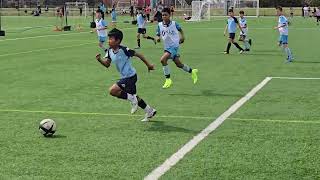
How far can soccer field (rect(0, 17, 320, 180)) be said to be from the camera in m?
7.21

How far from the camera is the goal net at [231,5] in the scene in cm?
8400

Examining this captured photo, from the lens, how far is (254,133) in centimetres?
920

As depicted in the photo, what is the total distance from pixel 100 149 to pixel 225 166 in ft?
6.57

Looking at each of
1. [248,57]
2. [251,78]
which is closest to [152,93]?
[251,78]

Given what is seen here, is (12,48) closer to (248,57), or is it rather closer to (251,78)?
(248,57)

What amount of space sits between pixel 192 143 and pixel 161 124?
1679 mm

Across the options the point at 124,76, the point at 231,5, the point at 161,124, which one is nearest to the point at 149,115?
the point at 161,124

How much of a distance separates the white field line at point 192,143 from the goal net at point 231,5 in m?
71.7

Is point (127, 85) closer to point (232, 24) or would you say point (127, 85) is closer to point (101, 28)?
point (101, 28)

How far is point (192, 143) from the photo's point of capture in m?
8.52

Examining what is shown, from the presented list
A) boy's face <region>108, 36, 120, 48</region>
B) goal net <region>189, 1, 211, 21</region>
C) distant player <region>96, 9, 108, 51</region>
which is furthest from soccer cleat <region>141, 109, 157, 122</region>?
goal net <region>189, 1, 211, 21</region>

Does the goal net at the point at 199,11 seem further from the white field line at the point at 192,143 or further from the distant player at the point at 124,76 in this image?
the distant player at the point at 124,76

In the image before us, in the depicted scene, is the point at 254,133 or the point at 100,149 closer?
the point at 100,149

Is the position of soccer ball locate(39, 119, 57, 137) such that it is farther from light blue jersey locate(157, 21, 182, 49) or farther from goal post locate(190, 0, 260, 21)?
goal post locate(190, 0, 260, 21)
